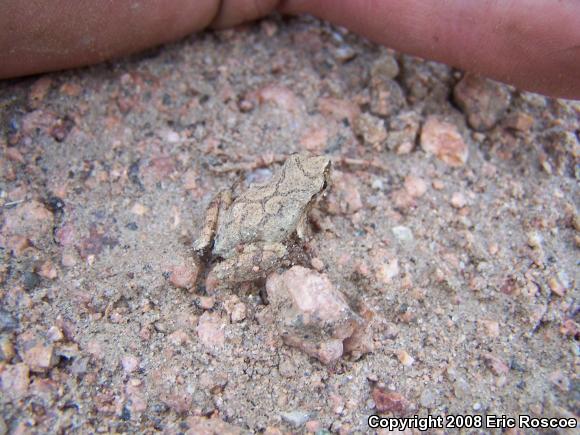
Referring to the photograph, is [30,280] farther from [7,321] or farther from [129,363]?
[129,363]

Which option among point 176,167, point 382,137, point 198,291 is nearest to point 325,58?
point 382,137

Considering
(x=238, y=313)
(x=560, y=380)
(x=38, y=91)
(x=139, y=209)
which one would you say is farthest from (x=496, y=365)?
(x=38, y=91)

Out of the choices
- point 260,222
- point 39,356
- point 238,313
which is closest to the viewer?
point 39,356

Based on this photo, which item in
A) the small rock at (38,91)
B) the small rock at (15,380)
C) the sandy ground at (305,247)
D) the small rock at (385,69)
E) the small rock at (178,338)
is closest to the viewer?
the small rock at (15,380)

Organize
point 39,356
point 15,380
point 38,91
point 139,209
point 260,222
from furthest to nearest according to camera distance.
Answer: point 38,91 < point 139,209 < point 260,222 < point 39,356 < point 15,380

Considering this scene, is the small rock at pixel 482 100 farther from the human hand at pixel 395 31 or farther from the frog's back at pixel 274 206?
the frog's back at pixel 274 206

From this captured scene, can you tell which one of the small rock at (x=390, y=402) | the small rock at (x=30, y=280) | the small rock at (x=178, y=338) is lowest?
the small rock at (x=390, y=402)

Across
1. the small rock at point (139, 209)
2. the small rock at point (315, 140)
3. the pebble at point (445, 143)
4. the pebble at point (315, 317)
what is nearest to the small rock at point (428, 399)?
the pebble at point (315, 317)
